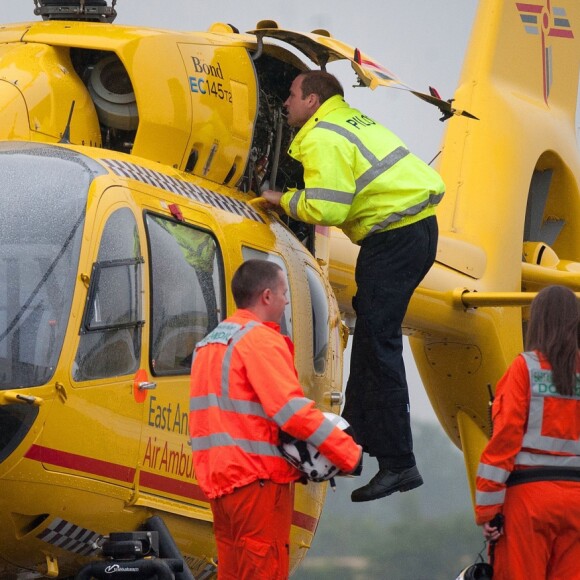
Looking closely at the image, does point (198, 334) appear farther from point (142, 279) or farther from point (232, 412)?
point (232, 412)

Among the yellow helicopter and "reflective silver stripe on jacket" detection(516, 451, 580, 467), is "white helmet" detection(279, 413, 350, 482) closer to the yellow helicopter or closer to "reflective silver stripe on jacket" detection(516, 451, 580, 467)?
the yellow helicopter

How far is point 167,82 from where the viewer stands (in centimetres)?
652

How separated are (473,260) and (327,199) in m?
3.47

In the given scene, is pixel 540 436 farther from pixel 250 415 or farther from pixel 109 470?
pixel 109 470

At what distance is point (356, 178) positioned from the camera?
657 cm

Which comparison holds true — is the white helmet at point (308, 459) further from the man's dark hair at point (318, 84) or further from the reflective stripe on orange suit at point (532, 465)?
the man's dark hair at point (318, 84)

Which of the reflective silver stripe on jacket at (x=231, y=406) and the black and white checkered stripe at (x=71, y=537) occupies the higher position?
the reflective silver stripe on jacket at (x=231, y=406)

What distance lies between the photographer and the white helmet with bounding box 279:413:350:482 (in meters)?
4.96

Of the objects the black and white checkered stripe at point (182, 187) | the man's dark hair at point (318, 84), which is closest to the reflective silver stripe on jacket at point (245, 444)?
the black and white checkered stripe at point (182, 187)

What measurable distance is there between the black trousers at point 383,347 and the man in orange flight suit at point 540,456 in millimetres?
1104

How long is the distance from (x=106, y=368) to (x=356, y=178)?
170 cm

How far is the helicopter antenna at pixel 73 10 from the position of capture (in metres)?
6.91

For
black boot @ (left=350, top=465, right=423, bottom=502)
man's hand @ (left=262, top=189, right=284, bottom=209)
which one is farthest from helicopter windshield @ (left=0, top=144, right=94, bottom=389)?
black boot @ (left=350, top=465, right=423, bottom=502)

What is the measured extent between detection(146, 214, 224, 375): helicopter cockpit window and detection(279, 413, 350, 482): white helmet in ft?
2.91
